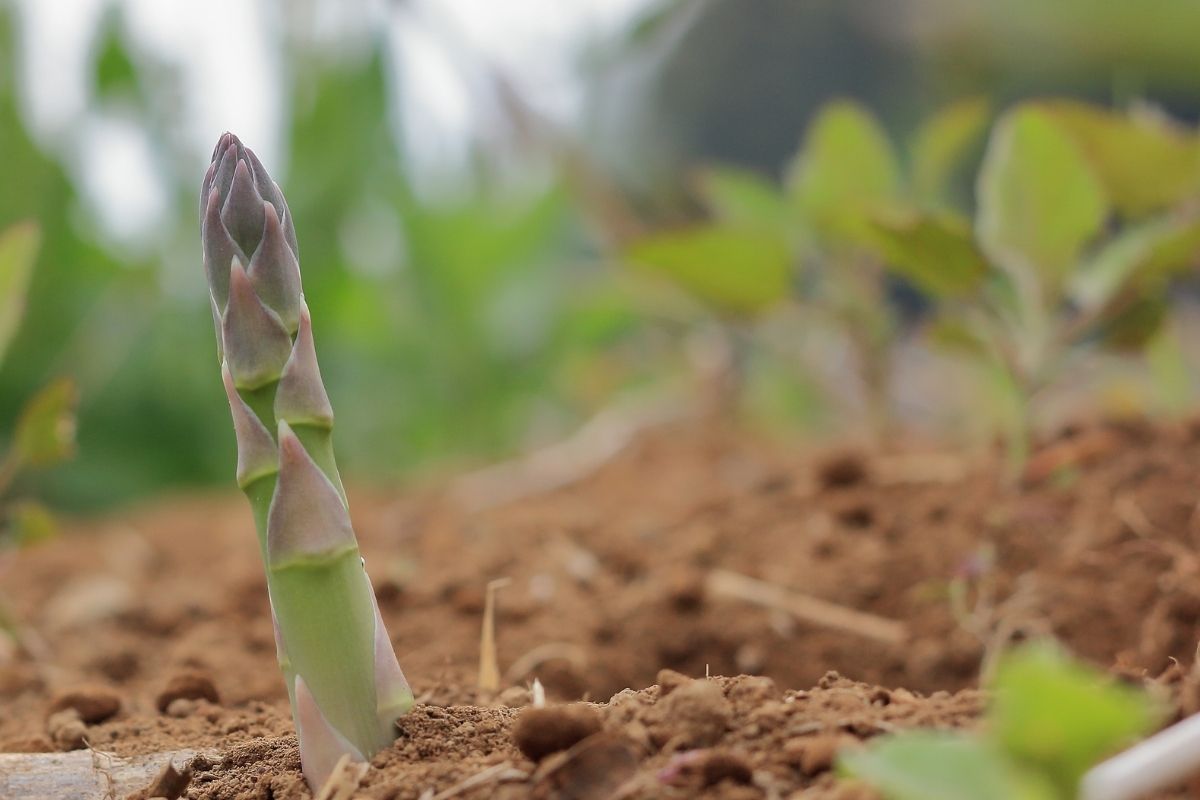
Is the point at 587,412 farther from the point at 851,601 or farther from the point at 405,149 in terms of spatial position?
the point at 851,601

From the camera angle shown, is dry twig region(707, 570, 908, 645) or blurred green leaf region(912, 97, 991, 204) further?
blurred green leaf region(912, 97, 991, 204)

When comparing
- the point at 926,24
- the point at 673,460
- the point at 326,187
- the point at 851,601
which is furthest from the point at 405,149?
the point at 851,601

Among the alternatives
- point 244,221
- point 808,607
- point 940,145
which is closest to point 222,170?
point 244,221

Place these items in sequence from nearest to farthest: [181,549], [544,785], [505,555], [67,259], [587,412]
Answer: [544,785], [505,555], [181,549], [67,259], [587,412]

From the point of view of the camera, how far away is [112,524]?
250 centimetres

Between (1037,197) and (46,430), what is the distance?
1.01 meters

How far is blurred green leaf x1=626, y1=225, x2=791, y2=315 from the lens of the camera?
5.31 feet

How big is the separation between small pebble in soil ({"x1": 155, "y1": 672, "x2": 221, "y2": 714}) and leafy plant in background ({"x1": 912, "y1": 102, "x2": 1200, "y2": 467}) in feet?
2.52

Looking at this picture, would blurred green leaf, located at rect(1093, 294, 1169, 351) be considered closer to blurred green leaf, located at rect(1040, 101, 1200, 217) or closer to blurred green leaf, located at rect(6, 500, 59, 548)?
blurred green leaf, located at rect(1040, 101, 1200, 217)

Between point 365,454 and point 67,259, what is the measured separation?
994 millimetres

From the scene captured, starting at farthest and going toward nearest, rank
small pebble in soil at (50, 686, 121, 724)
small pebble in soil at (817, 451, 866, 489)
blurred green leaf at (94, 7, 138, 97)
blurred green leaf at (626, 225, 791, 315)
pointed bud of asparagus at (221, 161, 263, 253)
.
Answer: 1. blurred green leaf at (94, 7, 138, 97)
2. blurred green leaf at (626, 225, 791, 315)
3. small pebble in soil at (817, 451, 866, 489)
4. small pebble in soil at (50, 686, 121, 724)
5. pointed bud of asparagus at (221, 161, 263, 253)

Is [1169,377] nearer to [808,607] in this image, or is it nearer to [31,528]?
[808,607]

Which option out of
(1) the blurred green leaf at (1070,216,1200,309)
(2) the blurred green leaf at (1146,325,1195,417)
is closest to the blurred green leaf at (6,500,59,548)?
(1) the blurred green leaf at (1070,216,1200,309)

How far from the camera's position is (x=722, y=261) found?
1639mm
